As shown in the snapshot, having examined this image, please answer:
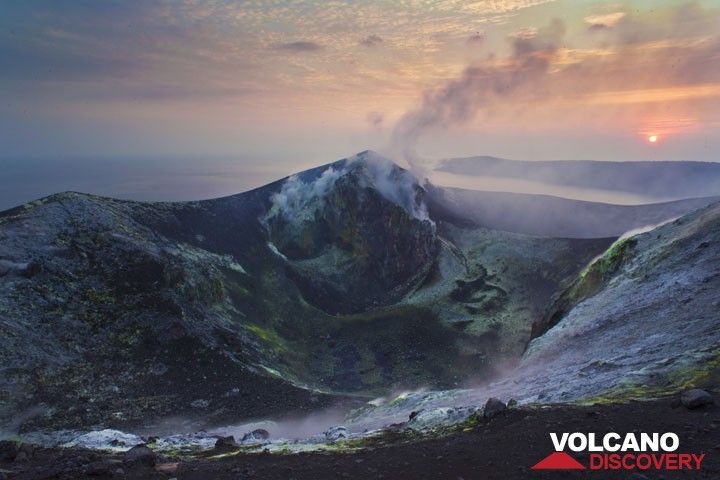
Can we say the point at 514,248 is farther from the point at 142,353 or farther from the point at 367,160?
the point at 142,353

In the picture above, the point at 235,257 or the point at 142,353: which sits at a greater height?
the point at 235,257

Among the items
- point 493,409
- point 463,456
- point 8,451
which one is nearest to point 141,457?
point 8,451

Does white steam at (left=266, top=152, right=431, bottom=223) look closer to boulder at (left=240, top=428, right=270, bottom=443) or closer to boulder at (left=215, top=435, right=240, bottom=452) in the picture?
boulder at (left=240, top=428, right=270, bottom=443)

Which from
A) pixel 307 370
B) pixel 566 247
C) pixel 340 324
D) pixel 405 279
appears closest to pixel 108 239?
pixel 307 370

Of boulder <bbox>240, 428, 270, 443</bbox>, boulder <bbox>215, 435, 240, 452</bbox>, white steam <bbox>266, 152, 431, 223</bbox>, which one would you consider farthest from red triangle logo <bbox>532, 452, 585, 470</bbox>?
white steam <bbox>266, 152, 431, 223</bbox>

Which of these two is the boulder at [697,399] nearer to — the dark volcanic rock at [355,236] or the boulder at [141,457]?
the boulder at [141,457]

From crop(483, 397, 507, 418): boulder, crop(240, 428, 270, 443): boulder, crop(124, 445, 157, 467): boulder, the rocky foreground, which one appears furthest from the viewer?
crop(240, 428, 270, 443): boulder
